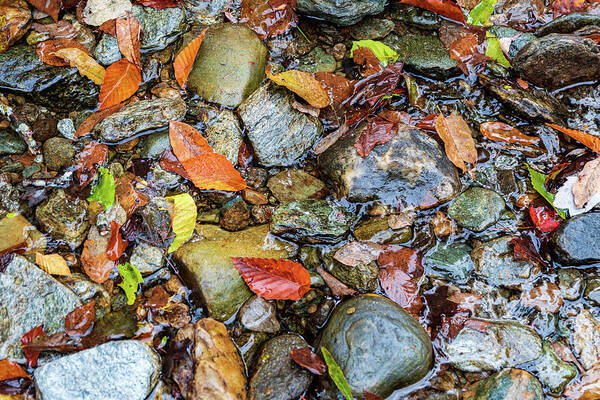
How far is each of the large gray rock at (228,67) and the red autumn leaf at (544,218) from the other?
2702 mm

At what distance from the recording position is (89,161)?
12.0ft

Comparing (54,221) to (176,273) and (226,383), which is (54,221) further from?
(226,383)

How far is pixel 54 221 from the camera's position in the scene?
3457mm

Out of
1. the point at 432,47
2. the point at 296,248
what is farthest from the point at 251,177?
the point at 432,47

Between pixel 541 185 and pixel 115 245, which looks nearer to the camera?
pixel 115 245

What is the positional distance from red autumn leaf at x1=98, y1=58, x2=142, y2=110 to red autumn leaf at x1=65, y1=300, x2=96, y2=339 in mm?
1825

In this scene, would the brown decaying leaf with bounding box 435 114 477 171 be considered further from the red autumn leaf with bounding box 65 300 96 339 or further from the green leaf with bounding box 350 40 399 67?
the red autumn leaf with bounding box 65 300 96 339

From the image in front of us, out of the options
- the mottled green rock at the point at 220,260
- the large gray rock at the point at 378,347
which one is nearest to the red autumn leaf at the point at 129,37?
the mottled green rock at the point at 220,260

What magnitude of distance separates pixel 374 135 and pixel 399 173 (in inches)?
15.4

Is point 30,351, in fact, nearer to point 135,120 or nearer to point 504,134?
point 135,120

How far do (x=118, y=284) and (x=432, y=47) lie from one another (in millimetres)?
3602

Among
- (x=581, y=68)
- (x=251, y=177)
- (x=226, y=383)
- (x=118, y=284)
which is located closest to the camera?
(x=226, y=383)

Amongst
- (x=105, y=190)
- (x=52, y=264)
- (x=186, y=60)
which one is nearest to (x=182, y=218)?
(x=105, y=190)

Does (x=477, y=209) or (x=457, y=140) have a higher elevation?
(x=457, y=140)
